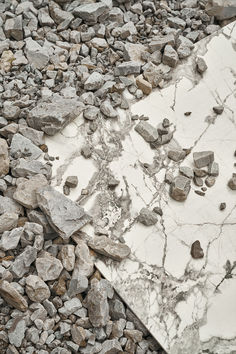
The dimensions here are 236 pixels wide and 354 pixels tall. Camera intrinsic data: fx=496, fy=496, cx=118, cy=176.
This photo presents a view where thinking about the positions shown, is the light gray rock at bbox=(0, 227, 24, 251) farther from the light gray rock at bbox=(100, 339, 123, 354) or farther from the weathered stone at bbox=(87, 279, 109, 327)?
the light gray rock at bbox=(100, 339, 123, 354)

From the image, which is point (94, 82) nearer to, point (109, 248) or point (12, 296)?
point (109, 248)

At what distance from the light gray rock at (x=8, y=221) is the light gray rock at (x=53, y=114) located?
0.36 metres

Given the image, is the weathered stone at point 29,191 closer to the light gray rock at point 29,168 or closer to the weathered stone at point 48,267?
the light gray rock at point 29,168

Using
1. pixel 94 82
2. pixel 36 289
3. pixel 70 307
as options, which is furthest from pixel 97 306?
pixel 94 82

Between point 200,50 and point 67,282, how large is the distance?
1116 millimetres

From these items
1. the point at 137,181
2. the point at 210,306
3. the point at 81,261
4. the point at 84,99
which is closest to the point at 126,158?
the point at 137,181

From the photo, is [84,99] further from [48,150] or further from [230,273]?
[230,273]

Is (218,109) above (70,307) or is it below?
above

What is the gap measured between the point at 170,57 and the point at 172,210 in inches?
24.9

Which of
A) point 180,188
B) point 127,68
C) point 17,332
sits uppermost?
point 127,68

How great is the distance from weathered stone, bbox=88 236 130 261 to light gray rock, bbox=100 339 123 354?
251 millimetres

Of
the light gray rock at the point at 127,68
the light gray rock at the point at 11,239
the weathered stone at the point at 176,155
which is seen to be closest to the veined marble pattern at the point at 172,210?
the weathered stone at the point at 176,155

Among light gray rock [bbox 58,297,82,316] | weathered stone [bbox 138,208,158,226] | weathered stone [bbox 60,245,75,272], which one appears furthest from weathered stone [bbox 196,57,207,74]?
light gray rock [bbox 58,297,82,316]

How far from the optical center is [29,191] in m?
1.55
